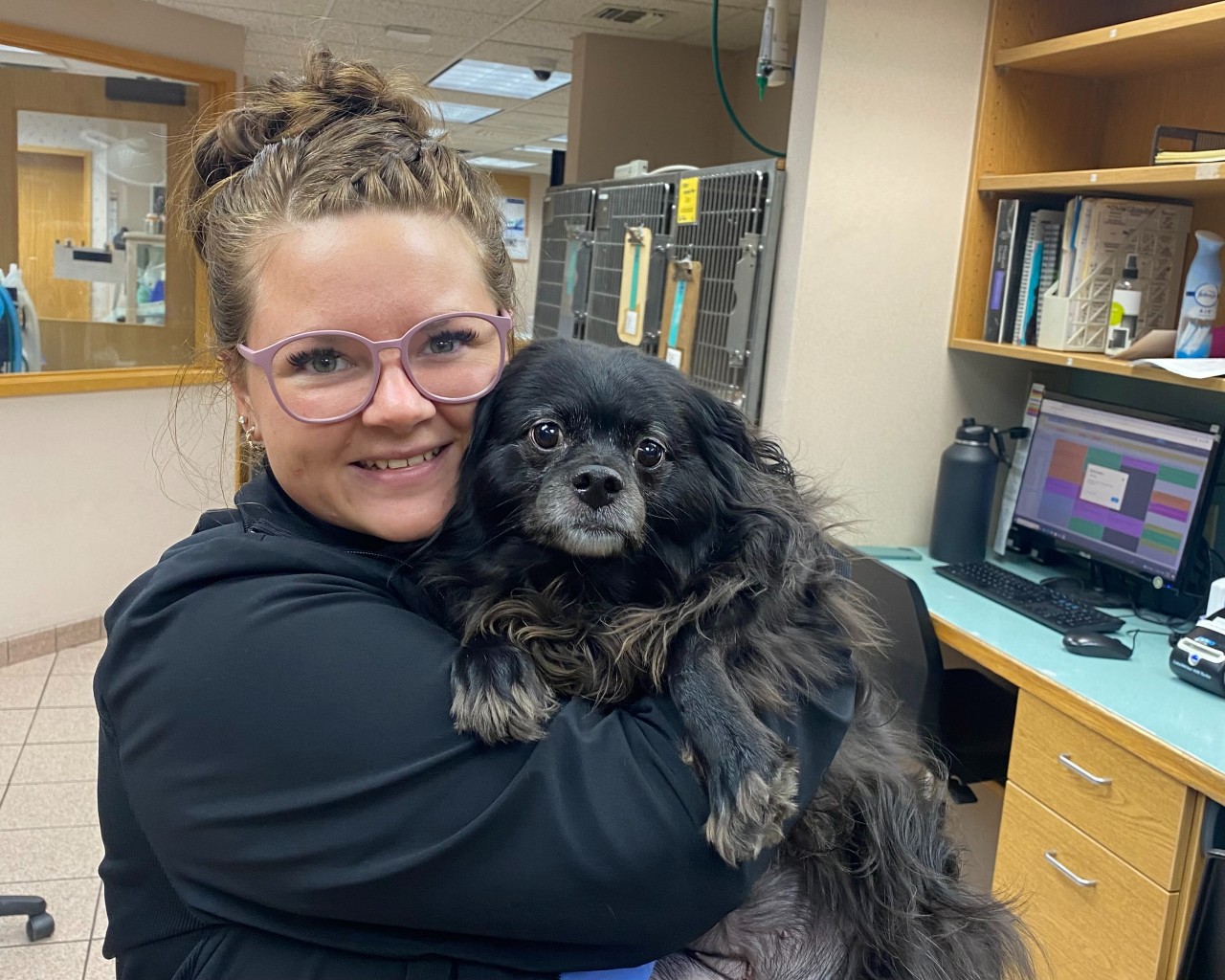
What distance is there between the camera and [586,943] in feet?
2.93

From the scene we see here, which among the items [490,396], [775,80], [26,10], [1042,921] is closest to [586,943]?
[490,396]

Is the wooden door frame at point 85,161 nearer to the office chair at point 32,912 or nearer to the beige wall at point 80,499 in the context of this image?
the beige wall at point 80,499

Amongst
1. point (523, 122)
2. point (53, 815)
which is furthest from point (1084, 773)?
point (523, 122)

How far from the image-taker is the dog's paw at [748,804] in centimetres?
89

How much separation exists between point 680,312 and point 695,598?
2177 millimetres

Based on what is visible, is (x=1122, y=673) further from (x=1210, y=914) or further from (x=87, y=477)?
(x=87, y=477)

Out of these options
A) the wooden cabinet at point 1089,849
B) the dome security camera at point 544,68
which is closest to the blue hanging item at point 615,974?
the wooden cabinet at point 1089,849

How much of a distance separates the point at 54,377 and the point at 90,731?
1471 mm

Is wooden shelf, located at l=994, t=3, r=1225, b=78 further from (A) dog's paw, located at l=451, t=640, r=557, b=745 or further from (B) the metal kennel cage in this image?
(A) dog's paw, located at l=451, t=640, r=557, b=745

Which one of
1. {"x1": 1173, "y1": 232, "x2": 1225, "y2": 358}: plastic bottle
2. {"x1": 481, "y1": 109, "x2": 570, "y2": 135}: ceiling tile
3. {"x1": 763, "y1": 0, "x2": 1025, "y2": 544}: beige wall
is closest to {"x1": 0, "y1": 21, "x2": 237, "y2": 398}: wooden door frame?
{"x1": 763, "y1": 0, "x2": 1025, "y2": 544}: beige wall

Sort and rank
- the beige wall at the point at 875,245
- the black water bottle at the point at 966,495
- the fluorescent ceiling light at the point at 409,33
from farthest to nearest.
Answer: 1. the fluorescent ceiling light at the point at 409,33
2. the black water bottle at the point at 966,495
3. the beige wall at the point at 875,245

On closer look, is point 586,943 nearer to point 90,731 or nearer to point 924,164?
point 924,164

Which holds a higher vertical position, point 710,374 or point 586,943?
point 710,374

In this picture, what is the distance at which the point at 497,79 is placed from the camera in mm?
6824
